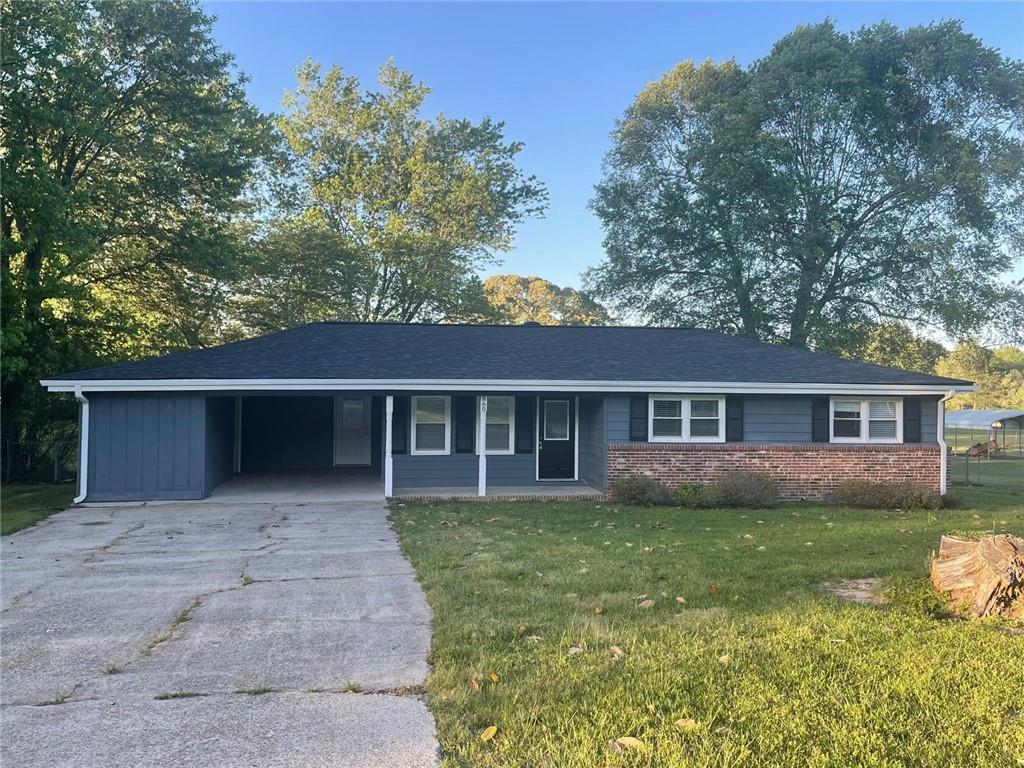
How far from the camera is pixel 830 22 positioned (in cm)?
2781

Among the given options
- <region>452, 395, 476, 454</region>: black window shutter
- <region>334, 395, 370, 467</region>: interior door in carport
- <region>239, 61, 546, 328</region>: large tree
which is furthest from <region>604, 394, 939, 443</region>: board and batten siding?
<region>239, 61, 546, 328</region>: large tree

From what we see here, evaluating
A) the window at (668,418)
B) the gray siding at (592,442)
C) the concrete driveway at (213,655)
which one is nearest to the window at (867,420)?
the window at (668,418)

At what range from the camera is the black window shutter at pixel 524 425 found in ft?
48.2

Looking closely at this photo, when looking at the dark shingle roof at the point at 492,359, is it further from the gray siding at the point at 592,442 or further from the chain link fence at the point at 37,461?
the chain link fence at the point at 37,461

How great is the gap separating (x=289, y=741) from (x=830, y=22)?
32598mm

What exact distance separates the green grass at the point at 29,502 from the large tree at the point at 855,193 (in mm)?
22639

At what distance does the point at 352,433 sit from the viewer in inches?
717

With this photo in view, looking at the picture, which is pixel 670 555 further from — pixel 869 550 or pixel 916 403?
pixel 916 403

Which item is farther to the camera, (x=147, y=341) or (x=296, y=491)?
(x=147, y=341)

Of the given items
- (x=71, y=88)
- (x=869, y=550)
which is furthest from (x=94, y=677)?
(x=71, y=88)

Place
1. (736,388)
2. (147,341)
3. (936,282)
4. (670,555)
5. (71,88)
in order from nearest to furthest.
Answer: (670,555) → (736,388) → (71,88) → (147,341) → (936,282)

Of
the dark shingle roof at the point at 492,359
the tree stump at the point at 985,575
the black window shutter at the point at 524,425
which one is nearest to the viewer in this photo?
the tree stump at the point at 985,575

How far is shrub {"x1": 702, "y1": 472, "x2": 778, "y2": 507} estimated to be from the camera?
1226 cm

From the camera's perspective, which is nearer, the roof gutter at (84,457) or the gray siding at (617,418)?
the roof gutter at (84,457)
